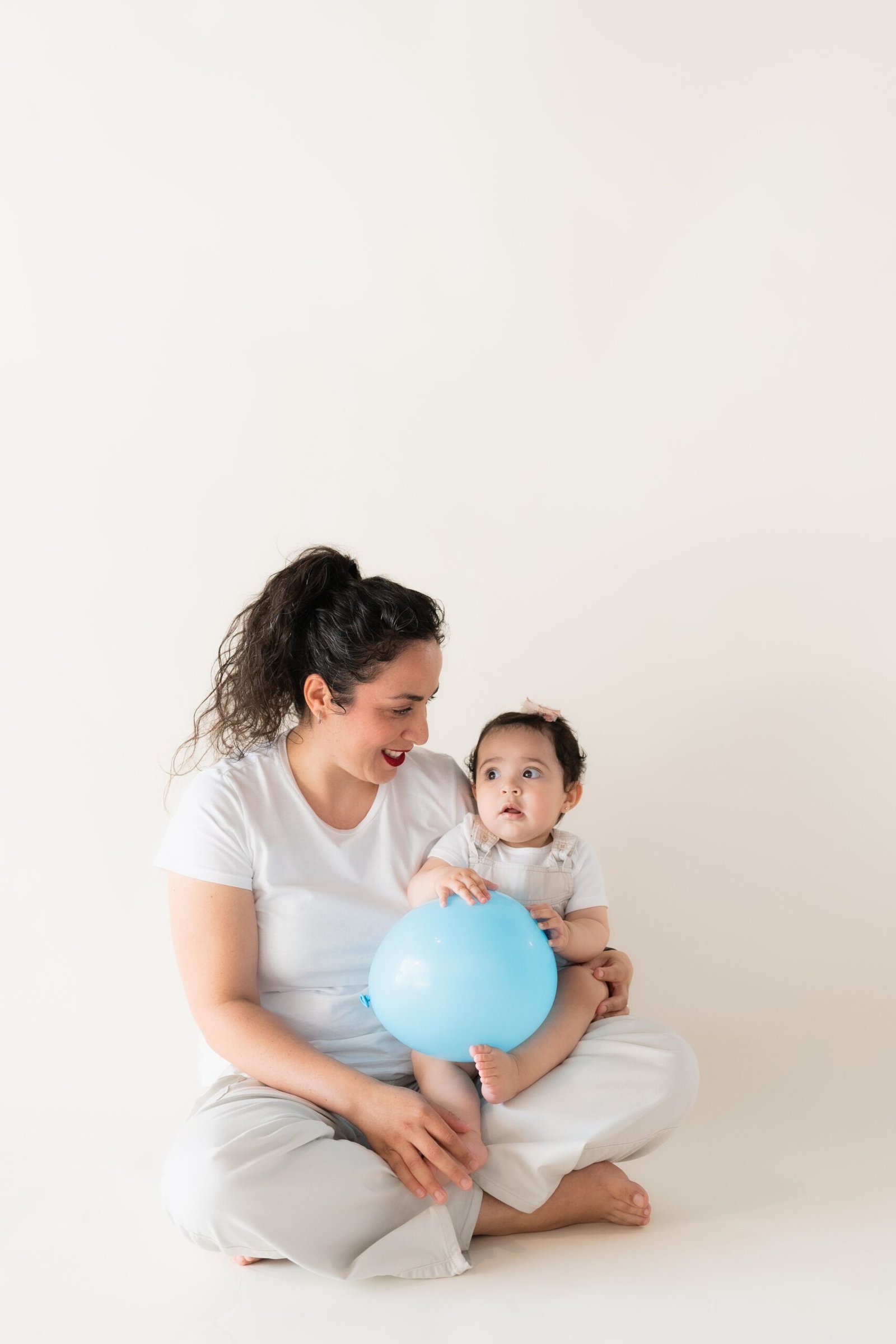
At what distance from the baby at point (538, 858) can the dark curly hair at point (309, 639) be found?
0.25 metres

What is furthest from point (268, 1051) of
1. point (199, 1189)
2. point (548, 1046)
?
point (548, 1046)

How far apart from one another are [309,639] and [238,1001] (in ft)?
2.02

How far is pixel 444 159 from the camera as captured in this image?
2.89 metres

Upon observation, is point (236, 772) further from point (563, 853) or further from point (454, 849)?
point (563, 853)

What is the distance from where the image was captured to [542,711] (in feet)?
7.22

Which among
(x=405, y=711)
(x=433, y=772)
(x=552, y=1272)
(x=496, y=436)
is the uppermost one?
(x=496, y=436)

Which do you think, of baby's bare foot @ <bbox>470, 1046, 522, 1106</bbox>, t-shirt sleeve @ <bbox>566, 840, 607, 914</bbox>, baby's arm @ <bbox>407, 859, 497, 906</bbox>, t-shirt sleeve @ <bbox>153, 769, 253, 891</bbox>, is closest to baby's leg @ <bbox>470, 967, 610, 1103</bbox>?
baby's bare foot @ <bbox>470, 1046, 522, 1106</bbox>

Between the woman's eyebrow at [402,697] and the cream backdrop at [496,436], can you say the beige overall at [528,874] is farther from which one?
the cream backdrop at [496,436]

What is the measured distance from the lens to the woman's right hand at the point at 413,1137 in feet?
5.99

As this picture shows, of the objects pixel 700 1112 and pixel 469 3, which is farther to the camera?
pixel 469 3

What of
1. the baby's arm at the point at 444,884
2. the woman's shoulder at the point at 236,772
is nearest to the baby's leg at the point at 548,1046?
the baby's arm at the point at 444,884

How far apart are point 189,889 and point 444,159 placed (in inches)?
71.3

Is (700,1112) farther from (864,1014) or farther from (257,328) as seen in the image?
(257,328)

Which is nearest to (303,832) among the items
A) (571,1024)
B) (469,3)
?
(571,1024)
